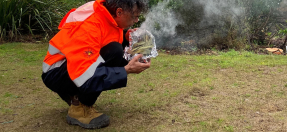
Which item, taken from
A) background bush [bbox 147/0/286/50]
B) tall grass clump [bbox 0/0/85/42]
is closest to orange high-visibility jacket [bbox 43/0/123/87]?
background bush [bbox 147/0/286/50]

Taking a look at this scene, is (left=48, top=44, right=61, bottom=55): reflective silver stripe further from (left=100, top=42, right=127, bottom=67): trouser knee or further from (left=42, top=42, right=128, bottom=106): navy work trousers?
(left=100, top=42, right=127, bottom=67): trouser knee

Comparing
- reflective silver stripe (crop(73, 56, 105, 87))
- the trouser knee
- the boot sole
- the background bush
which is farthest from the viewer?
the background bush

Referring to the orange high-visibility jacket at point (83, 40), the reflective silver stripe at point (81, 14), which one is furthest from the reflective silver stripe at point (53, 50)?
the reflective silver stripe at point (81, 14)

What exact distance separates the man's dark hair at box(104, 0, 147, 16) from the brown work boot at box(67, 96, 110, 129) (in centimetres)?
78

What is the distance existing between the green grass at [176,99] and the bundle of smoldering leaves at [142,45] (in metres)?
0.52

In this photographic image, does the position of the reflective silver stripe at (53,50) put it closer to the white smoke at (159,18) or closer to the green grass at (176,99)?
the green grass at (176,99)

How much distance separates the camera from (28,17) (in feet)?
20.0

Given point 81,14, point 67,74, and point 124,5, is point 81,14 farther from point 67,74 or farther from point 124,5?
point 67,74

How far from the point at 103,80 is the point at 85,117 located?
1.82ft

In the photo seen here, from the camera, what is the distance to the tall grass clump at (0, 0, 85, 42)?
569 centimetres

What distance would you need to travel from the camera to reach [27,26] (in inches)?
238

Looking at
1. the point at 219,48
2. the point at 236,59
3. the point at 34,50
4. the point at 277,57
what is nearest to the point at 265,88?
the point at 236,59

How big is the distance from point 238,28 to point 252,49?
484 millimetres

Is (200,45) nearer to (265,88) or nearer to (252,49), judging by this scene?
(252,49)
